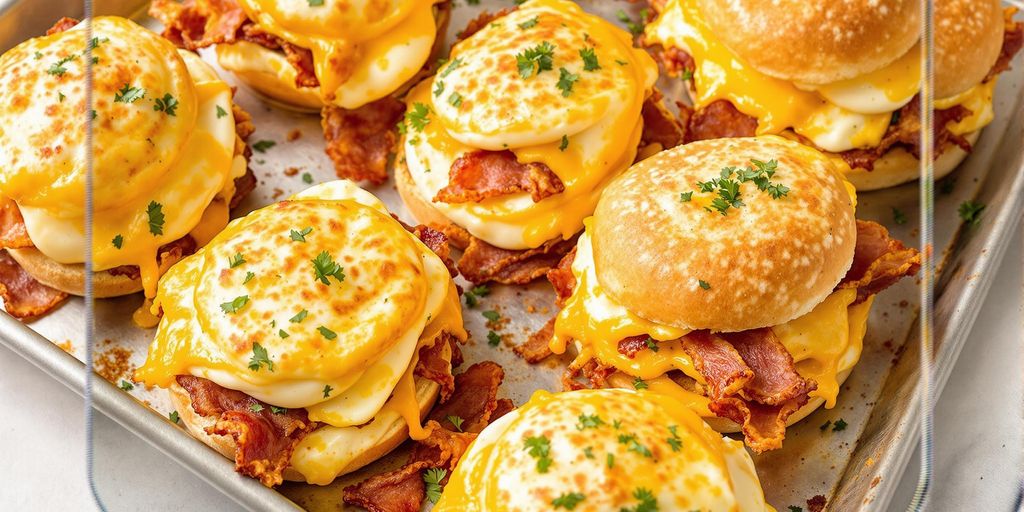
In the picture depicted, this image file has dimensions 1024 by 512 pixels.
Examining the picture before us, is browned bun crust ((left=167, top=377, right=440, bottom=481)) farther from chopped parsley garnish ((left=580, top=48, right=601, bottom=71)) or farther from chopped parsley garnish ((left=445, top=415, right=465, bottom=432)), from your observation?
chopped parsley garnish ((left=580, top=48, right=601, bottom=71))

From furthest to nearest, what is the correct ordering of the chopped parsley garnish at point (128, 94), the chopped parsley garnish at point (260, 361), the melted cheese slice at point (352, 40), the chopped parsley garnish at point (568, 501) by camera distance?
the melted cheese slice at point (352, 40)
the chopped parsley garnish at point (128, 94)
the chopped parsley garnish at point (260, 361)
the chopped parsley garnish at point (568, 501)

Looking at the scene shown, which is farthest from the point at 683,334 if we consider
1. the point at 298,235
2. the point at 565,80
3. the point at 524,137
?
the point at 298,235

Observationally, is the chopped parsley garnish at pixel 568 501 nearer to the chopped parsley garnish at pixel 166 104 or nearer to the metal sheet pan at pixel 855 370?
the metal sheet pan at pixel 855 370

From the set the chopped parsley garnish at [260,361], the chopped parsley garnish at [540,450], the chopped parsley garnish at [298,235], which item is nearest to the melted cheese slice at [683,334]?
the chopped parsley garnish at [540,450]

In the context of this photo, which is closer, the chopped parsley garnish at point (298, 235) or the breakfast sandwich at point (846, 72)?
the chopped parsley garnish at point (298, 235)

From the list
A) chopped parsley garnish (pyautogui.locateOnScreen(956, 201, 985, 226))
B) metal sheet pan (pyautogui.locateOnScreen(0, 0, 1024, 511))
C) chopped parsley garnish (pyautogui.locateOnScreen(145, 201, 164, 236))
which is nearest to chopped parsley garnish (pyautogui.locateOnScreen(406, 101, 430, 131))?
metal sheet pan (pyautogui.locateOnScreen(0, 0, 1024, 511))

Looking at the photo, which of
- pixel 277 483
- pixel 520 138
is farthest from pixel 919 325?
pixel 277 483

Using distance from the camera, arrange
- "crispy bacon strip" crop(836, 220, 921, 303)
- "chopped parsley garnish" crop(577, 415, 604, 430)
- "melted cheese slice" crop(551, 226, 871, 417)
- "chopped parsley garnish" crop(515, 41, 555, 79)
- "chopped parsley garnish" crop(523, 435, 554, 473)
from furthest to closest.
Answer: "chopped parsley garnish" crop(515, 41, 555, 79) → "crispy bacon strip" crop(836, 220, 921, 303) → "melted cheese slice" crop(551, 226, 871, 417) → "chopped parsley garnish" crop(577, 415, 604, 430) → "chopped parsley garnish" crop(523, 435, 554, 473)
